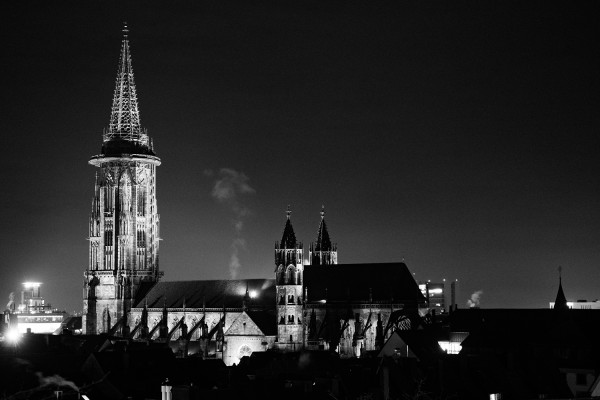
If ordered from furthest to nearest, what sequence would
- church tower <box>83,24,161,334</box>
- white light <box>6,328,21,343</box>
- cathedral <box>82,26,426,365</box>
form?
church tower <box>83,24,161,334</box>
cathedral <box>82,26,426,365</box>
white light <box>6,328,21,343</box>

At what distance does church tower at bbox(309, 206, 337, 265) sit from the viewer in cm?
18425

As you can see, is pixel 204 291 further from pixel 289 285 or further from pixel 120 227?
pixel 289 285

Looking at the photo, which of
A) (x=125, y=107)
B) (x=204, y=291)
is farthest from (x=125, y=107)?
(x=204, y=291)

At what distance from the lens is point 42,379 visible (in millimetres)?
78250

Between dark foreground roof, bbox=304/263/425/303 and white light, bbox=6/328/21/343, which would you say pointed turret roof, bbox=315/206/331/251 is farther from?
white light, bbox=6/328/21/343

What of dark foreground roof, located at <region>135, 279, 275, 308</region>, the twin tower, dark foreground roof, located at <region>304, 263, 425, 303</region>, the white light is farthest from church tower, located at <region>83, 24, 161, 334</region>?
the white light

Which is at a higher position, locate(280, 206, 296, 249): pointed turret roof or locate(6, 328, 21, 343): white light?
locate(280, 206, 296, 249): pointed turret roof

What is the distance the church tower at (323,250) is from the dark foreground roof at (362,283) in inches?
709

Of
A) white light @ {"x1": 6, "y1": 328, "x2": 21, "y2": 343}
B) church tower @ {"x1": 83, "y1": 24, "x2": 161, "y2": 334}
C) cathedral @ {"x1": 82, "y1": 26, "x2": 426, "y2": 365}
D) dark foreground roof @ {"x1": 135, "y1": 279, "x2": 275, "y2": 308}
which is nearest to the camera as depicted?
white light @ {"x1": 6, "y1": 328, "x2": 21, "y2": 343}

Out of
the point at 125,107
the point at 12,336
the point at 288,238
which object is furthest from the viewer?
the point at 125,107

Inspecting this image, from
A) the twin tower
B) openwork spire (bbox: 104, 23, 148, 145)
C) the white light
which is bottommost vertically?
the white light

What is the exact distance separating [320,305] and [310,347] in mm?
9632

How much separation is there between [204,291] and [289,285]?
68.7ft

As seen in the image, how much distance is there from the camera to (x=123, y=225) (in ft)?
598
